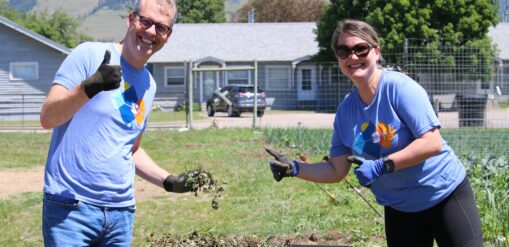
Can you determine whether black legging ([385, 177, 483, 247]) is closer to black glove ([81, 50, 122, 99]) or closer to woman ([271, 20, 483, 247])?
woman ([271, 20, 483, 247])

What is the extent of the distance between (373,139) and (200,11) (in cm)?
6676

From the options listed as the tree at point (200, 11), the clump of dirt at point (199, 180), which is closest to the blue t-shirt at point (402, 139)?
the clump of dirt at point (199, 180)

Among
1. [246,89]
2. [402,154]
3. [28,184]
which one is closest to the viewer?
[402,154]

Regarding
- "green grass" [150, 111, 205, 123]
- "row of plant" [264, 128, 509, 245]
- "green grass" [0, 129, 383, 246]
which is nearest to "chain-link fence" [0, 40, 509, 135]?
"row of plant" [264, 128, 509, 245]

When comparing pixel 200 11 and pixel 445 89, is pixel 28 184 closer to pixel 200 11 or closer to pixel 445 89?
pixel 445 89

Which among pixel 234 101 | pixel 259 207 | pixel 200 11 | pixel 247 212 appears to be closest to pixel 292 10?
pixel 200 11

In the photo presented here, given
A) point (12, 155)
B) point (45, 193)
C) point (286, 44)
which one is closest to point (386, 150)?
point (45, 193)

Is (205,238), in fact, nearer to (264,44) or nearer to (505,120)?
(505,120)

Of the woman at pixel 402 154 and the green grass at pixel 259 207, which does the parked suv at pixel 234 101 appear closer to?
the green grass at pixel 259 207

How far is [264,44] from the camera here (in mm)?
39906

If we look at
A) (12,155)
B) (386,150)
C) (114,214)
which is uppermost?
(386,150)

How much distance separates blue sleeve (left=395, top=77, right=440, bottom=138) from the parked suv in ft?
75.3

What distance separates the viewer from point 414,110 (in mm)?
3627

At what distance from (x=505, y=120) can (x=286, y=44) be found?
2221 centimetres
